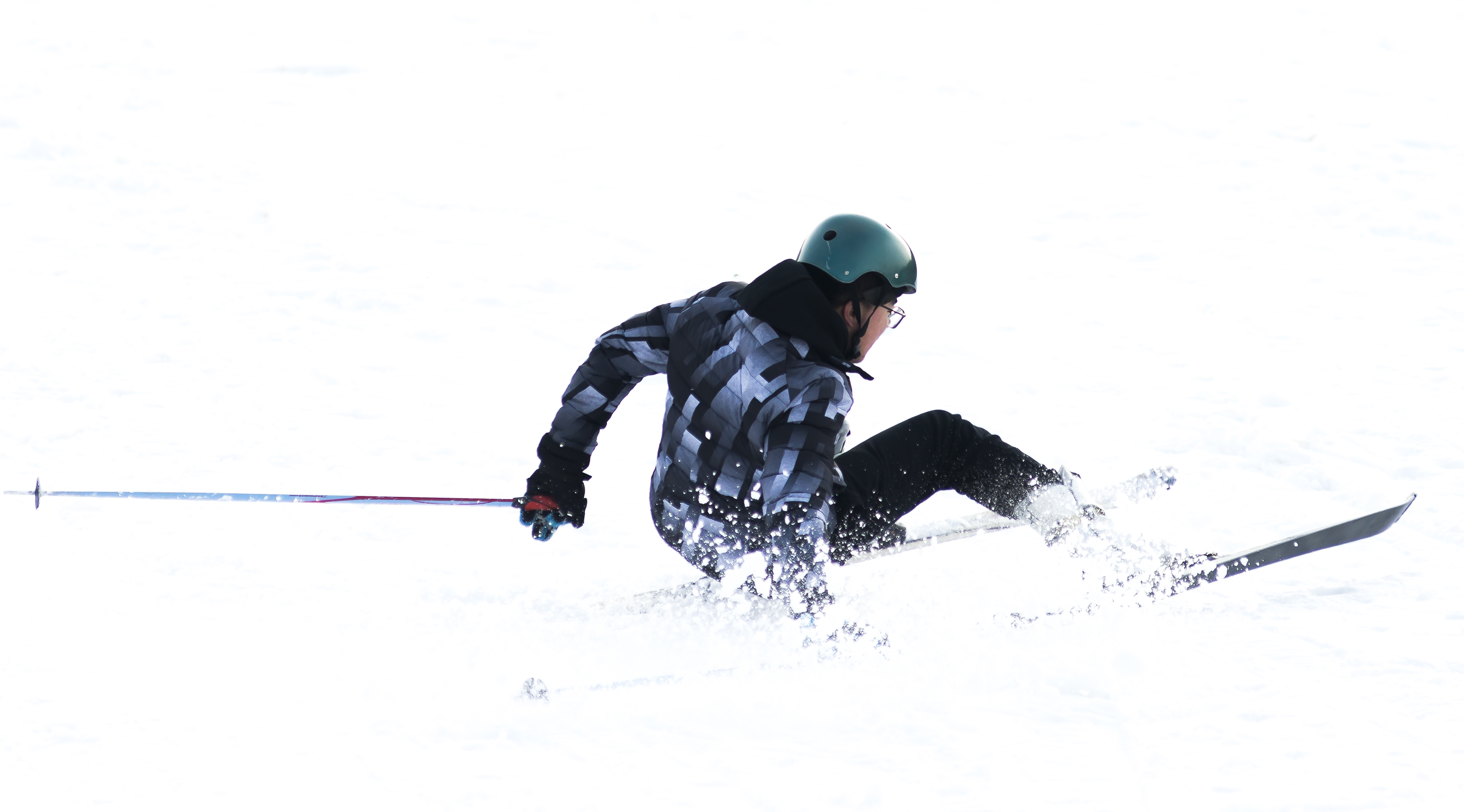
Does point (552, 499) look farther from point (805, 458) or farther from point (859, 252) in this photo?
point (859, 252)

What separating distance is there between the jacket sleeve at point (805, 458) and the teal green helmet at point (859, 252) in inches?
14.8

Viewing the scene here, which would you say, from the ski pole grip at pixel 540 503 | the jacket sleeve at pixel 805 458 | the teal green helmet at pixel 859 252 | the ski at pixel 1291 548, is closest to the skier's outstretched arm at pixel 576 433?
the ski pole grip at pixel 540 503

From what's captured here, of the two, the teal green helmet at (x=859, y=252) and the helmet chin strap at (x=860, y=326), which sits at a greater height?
the teal green helmet at (x=859, y=252)

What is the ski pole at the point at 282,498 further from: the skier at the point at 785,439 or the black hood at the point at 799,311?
the black hood at the point at 799,311

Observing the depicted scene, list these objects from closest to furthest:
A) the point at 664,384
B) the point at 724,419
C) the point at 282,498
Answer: the point at 724,419
the point at 282,498
the point at 664,384

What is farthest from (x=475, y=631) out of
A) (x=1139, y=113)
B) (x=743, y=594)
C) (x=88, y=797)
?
(x=1139, y=113)

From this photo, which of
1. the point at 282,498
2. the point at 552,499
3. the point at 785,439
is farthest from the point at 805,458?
the point at 282,498

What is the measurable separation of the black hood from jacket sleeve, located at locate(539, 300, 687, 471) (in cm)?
52

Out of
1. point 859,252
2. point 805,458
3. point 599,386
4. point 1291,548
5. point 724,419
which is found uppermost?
point 859,252

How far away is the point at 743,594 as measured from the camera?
3201 millimetres

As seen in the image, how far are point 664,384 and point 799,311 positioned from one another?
230 centimetres

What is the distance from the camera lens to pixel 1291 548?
11.2 feet

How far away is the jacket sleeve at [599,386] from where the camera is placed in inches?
126

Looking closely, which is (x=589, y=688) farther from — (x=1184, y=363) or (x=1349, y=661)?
(x=1184, y=363)
